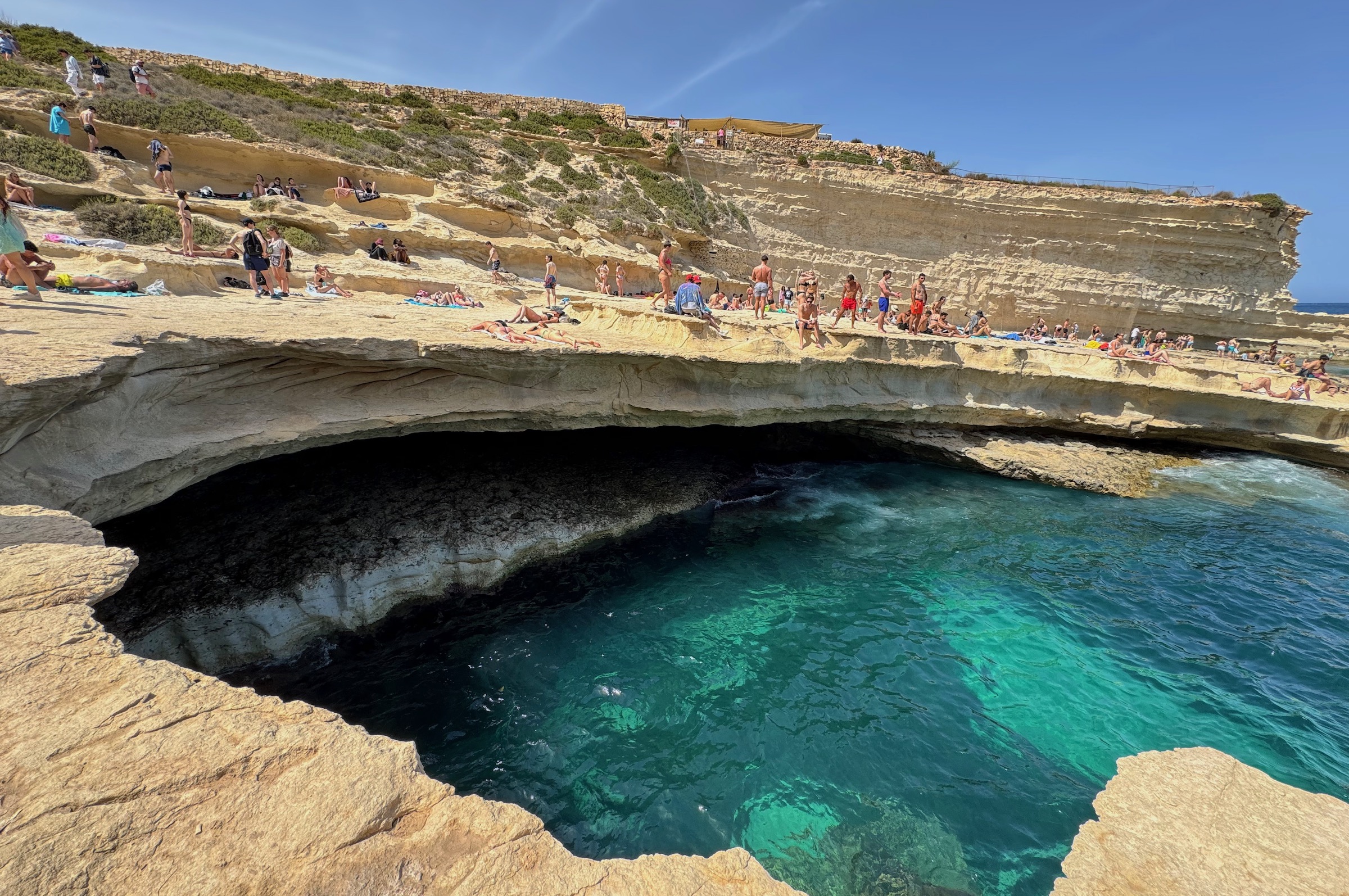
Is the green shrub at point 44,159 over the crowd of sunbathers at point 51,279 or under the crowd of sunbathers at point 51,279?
over

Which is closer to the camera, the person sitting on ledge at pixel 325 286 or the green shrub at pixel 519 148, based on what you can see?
the person sitting on ledge at pixel 325 286

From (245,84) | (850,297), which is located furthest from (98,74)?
(850,297)

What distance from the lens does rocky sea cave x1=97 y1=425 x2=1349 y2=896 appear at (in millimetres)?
4777

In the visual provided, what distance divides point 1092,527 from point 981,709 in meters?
6.06

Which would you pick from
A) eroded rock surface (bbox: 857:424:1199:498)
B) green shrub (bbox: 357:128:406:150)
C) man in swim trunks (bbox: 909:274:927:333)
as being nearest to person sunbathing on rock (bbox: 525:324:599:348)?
eroded rock surface (bbox: 857:424:1199:498)

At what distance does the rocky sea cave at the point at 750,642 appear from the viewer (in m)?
4.78

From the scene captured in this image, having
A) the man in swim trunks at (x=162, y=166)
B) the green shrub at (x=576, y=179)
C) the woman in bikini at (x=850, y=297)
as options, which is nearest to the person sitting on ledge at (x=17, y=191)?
the man in swim trunks at (x=162, y=166)

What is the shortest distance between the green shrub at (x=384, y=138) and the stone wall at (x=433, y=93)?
24.6 feet

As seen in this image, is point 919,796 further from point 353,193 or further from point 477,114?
point 477,114

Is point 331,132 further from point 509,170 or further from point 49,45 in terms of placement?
point 49,45

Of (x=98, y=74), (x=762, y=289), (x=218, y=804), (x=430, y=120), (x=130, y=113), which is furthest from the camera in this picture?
(x=430, y=120)

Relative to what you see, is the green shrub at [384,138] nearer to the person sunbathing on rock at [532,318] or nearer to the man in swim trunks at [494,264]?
the man in swim trunks at [494,264]

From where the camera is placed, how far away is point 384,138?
19.6 m

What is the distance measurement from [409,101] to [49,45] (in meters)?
11.2
